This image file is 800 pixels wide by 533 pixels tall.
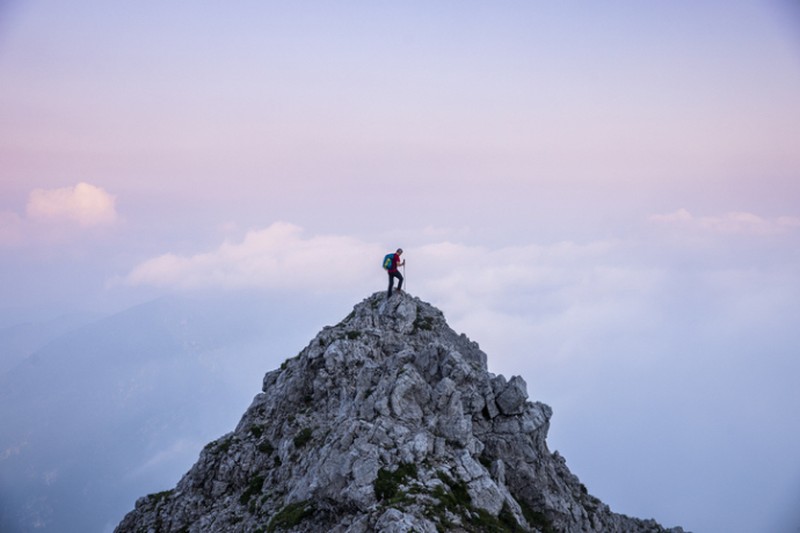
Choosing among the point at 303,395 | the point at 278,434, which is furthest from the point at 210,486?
the point at 303,395

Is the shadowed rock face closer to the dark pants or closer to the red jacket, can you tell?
the dark pants

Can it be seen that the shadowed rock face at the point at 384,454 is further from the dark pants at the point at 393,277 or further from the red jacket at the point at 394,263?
the red jacket at the point at 394,263

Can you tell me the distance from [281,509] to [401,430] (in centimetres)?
1022

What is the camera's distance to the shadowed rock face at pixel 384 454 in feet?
103

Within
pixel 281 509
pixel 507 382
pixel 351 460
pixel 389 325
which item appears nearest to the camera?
pixel 351 460

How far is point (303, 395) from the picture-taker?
156 ft

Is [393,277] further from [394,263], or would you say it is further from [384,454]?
[384,454]

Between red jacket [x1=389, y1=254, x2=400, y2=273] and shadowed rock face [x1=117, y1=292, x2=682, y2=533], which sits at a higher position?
red jacket [x1=389, y1=254, x2=400, y2=273]

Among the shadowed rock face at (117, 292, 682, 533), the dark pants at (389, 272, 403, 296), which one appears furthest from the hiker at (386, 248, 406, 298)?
the shadowed rock face at (117, 292, 682, 533)

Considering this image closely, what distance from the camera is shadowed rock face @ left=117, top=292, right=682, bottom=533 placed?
31.5m

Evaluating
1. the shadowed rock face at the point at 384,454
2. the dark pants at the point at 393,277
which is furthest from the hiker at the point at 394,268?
the shadowed rock face at the point at 384,454

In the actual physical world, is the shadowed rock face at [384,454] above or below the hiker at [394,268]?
below

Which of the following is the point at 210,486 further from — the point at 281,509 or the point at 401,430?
the point at 401,430

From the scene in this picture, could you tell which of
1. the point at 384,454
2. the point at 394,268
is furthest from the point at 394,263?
the point at 384,454
